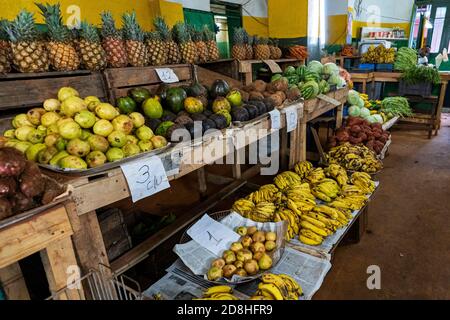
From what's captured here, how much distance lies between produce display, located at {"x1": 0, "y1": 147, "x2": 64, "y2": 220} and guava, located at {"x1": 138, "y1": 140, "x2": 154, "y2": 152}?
0.50m

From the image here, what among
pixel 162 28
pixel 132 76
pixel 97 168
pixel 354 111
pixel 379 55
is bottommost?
pixel 354 111

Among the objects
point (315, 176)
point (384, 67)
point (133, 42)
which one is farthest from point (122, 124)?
point (384, 67)

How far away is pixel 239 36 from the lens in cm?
368

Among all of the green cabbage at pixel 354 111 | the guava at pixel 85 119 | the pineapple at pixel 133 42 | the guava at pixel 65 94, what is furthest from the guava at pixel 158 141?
the green cabbage at pixel 354 111

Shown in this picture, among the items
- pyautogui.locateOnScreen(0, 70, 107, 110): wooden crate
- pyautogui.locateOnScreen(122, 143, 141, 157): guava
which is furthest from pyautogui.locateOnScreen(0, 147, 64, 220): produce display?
pyautogui.locateOnScreen(0, 70, 107, 110): wooden crate

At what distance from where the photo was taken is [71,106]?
1.49 meters

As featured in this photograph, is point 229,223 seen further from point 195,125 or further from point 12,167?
point 12,167

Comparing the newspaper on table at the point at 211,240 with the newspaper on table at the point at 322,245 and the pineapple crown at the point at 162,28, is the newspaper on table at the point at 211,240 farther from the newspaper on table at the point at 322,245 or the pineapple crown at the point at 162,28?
the pineapple crown at the point at 162,28

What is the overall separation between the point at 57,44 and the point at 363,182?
8.99 feet

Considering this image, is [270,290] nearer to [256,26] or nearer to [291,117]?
[291,117]

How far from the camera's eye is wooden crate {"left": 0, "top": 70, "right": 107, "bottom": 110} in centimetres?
157

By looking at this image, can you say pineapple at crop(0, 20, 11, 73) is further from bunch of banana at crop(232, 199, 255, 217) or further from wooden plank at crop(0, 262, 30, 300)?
bunch of banana at crop(232, 199, 255, 217)

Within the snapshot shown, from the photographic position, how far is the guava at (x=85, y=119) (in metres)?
1.45
